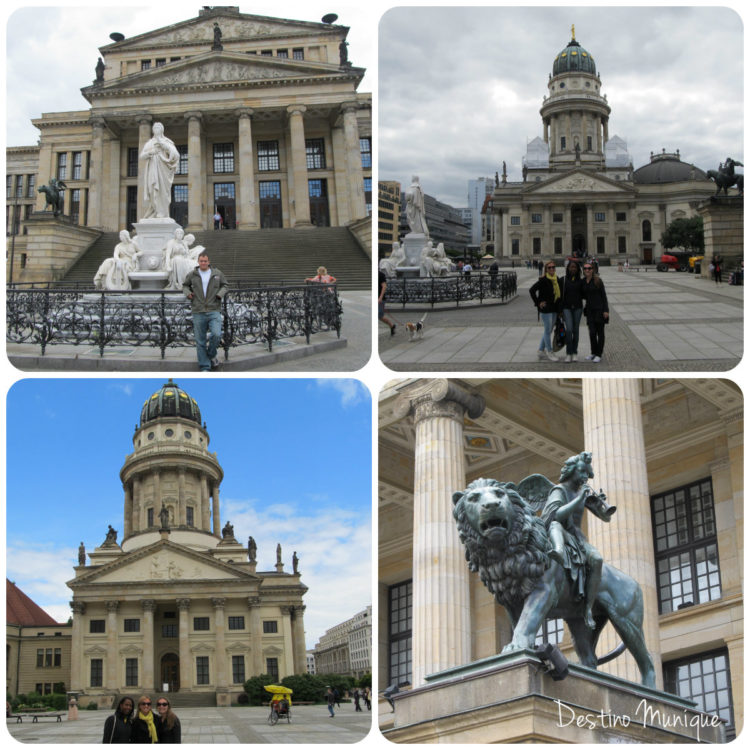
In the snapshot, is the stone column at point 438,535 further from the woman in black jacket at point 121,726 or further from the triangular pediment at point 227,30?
the triangular pediment at point 227,30

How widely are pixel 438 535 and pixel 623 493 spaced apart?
4.70 meters

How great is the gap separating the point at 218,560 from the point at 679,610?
48.5 meters

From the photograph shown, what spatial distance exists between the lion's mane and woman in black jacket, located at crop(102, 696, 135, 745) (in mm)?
3716

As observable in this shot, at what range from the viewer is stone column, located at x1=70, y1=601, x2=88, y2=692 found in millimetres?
61406

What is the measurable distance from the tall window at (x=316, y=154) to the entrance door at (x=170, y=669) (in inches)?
1629

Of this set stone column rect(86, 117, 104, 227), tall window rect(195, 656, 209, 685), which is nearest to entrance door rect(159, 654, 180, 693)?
tall window rect(195, 656, 209, 685)

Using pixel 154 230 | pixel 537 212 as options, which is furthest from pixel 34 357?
pixel 537 212

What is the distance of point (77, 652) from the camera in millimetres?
62719

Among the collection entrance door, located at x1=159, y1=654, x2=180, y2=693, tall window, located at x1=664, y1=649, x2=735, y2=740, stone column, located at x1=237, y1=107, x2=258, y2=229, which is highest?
stone column, located at x1=237, y1=107, x2=258, y2=229

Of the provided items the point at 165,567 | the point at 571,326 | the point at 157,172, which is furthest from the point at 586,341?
the point at 165,567

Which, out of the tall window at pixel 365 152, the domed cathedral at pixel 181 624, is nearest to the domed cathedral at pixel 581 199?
the tall window at pixel 365 152

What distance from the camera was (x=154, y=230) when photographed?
23.8 metres

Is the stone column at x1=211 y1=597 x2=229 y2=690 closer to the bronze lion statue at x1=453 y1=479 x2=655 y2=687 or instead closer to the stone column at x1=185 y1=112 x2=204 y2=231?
the stone column at x1=185 y1=112 x2=204 y2=231

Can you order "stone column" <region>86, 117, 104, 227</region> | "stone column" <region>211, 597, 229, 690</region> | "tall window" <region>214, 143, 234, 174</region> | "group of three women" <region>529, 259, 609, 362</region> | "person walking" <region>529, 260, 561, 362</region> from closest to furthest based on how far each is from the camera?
1. "group of three women" <region>529, 259, 609, 362</region>
2. "person walking" <region>529, 260, 561, 362</region>
3. "stone column" <region>86, 117, 104, 227</region>
4. "stone column" <region>211, 597, 229, 690</region>
5. "tall window" <region>214, 143, 234, 174</region>
